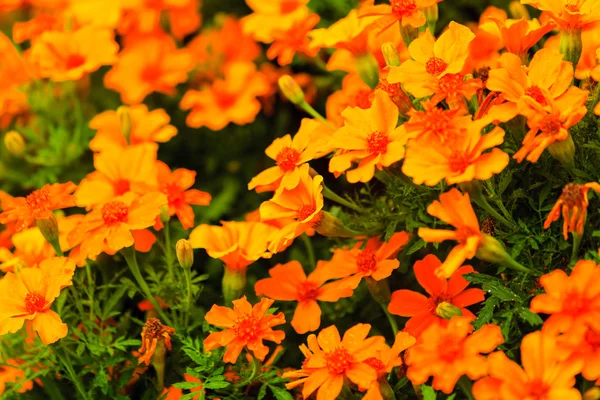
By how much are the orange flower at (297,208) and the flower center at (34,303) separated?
331 millimetres

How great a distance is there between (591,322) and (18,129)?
133cm

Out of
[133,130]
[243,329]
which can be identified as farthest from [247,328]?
[133,130]

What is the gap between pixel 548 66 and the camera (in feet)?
3.66

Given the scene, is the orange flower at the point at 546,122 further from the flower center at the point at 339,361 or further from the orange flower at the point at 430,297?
the flower center at the point at 339,361

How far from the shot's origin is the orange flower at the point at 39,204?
Answer: 1.26 m

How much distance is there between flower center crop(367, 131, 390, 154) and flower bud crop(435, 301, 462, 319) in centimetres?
22

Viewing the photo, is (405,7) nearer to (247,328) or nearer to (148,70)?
(247,328)

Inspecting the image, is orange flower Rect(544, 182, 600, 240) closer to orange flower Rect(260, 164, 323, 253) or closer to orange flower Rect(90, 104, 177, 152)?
orange flower Rect(260, 164, 323, 253)

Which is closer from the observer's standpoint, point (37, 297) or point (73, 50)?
point (37, 297)

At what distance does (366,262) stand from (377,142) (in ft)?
0.60

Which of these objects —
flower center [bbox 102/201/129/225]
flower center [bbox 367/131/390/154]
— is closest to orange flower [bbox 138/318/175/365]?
flower center [bbox 102/201/129/225]

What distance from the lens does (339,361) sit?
1095 mm

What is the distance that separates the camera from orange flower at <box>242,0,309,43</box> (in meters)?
1.70

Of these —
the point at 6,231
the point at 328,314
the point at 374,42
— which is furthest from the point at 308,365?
the point at 6,231
